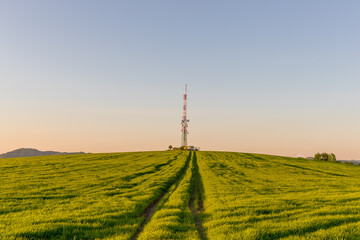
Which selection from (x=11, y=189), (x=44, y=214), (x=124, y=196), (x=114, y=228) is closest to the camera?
(x=114, y=228)

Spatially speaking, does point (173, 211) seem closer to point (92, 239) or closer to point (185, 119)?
point (92, 239)

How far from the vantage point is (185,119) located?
140375 millimetres

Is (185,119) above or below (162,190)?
above

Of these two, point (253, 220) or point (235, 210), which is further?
point (235, 210)

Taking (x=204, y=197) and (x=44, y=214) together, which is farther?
(x=204, y=197)

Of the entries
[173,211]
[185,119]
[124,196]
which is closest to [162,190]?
[124,196]

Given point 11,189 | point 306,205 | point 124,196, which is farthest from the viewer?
point 11,189

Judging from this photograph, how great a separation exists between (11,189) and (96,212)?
15924 mm

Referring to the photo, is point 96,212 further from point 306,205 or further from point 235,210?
point 306,205

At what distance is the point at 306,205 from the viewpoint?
61.3ft

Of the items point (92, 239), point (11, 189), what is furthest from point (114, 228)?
point (11, 189)

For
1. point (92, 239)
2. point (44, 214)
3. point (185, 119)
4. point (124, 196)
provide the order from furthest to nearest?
point (185, 119), point (124, 196), point (44, 214), point (92, 239)

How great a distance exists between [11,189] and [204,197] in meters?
21.1

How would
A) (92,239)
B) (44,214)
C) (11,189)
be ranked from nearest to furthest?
(92,239) < (44,214) < (11,189)
